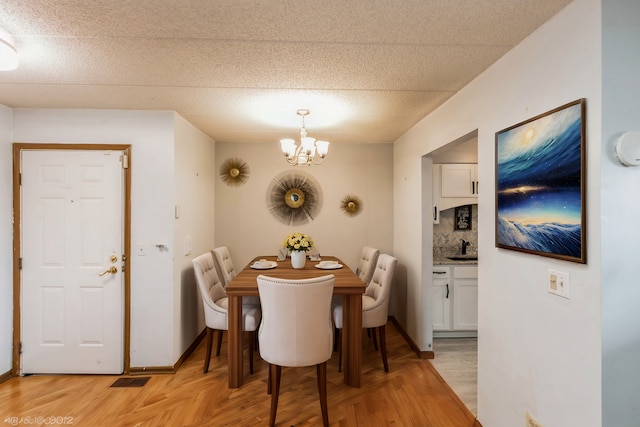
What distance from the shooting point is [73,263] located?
286 centimetres

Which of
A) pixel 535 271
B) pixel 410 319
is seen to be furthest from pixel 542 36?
pixel 410 319

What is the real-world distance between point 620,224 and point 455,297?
2.48m

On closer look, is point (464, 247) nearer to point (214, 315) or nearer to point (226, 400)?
point (214, 315)

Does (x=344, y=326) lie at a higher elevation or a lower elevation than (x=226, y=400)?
higher

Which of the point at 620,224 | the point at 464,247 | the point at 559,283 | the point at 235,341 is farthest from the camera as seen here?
the point at 464,247

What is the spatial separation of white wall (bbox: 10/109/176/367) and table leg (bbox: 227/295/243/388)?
2.10 feet

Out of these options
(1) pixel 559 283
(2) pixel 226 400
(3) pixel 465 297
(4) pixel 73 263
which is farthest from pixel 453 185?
(4) pixel 73 263

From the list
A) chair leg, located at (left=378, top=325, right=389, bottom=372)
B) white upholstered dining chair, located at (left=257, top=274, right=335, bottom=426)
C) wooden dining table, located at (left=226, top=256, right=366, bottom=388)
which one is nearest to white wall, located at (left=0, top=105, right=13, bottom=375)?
wooden dining table, located at (left=226, top=256, right=366, bottom=388)

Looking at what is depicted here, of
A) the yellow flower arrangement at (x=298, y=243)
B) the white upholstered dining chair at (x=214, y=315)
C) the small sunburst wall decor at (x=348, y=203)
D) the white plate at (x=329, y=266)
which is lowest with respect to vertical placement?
the white upholstered dining chair at (x=214, y=315)

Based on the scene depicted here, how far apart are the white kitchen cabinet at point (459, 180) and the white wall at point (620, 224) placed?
2498 mm

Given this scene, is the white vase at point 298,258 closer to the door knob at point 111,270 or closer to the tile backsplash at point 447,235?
the door knob at point 111,270

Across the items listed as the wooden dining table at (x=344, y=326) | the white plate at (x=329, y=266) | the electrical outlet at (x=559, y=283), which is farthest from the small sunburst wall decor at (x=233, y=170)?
the electrical outlet at (x=559, y=283)

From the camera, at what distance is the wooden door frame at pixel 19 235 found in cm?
281

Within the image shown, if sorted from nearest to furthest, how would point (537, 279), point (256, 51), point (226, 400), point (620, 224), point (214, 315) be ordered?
point (620, 224) → point (537, 279) → point (256, 51) → point (226, 400) → point (214, 315)
